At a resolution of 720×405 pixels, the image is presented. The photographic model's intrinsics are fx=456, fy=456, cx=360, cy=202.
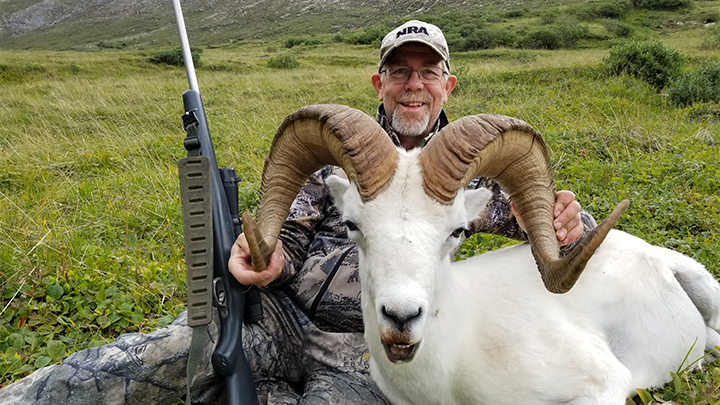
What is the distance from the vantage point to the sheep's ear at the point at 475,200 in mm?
2930

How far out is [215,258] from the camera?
116 inches

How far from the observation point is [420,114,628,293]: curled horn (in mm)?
2457

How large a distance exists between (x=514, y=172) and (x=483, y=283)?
858 millimetres

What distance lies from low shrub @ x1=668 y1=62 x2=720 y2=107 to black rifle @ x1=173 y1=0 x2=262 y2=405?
1255cm

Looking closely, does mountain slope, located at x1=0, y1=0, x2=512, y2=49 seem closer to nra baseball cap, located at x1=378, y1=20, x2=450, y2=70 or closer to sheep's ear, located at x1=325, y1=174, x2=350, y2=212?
nra baseball cap, located at x1=378, y1=20, x2=450, y2=70

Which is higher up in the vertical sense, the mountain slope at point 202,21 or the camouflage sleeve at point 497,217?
the camouflage sleeve at point 497,217

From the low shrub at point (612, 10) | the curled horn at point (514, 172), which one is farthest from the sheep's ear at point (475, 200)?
the low shrub at point (612, 10)

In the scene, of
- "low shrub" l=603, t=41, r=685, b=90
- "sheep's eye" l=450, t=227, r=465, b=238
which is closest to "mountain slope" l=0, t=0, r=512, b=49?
"low shrub" l=603, t=41, r=685, b=90

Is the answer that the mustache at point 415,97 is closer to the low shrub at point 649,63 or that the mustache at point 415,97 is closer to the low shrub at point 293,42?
the low shrub at point 649,63

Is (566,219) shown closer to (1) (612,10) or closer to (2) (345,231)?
(2) (345,231)

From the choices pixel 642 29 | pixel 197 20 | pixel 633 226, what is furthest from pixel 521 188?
pixel 197 20

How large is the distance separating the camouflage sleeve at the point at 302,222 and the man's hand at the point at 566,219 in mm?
1678

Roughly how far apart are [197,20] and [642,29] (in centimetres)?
14218

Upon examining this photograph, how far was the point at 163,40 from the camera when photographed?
11662 centimetres
